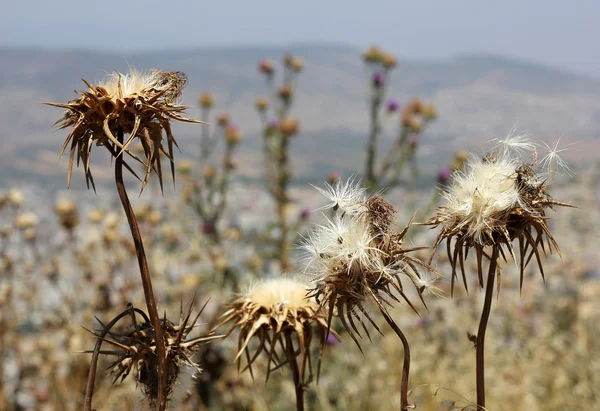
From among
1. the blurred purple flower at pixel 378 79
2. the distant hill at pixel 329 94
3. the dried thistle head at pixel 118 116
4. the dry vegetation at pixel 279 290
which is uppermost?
the dried thistle head at pixel 118 116

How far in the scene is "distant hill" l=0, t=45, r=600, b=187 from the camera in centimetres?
9538

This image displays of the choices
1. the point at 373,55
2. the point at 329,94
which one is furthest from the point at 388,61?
the point at 329,94

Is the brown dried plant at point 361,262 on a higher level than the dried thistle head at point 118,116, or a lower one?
lower

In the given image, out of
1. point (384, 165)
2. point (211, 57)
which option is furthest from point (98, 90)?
point (211, 57)

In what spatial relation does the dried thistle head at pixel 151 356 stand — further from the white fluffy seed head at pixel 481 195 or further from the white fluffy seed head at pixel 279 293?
the white fluffy seed head at pixel 481 195

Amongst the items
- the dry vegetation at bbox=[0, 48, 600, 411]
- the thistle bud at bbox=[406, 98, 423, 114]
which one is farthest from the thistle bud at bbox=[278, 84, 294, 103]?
the thistle bud at bbox=[406, 98, 423, 114]

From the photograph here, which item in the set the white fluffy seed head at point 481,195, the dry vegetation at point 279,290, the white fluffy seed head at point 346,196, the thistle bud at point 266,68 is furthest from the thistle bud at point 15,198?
the white fluffy seed head at point 481,195

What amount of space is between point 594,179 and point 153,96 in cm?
1084

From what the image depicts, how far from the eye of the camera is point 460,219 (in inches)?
42.3

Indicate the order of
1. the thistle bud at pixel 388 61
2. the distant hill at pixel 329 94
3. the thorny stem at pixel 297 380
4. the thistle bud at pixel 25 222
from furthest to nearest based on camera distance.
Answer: the distant hill at pixel 329 94 < the thistle bud at pixel 388 61 < the thistle bud at pixel 25 222 < the thorny stem at pixel 297 380

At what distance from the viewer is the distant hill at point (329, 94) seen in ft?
313

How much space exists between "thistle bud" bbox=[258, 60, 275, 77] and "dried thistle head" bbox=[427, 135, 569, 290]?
633cm

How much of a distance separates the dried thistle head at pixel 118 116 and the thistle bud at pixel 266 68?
6321mm

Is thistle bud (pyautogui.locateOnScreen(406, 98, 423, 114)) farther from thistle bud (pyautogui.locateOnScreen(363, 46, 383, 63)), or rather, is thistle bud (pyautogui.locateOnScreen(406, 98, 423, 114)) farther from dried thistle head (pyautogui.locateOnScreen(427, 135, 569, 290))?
dried thistle head (pyautogui.locateOnScreen(427, 135, 569, 290))
